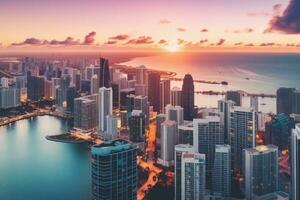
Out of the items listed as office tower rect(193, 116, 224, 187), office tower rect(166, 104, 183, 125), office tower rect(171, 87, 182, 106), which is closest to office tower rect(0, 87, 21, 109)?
office tower rect(171, 87, 182, 106)

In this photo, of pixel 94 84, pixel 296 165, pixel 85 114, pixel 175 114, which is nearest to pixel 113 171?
pixel 296 165

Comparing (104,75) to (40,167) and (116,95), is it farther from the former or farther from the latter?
(40,167)

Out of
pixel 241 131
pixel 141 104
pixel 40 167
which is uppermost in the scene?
pixel 141 104

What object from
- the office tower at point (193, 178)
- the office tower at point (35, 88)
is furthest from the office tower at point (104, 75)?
the office tower at point (193, 178)

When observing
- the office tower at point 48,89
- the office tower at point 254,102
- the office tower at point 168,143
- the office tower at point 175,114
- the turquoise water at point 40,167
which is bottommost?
the turquoise water at point 40,167

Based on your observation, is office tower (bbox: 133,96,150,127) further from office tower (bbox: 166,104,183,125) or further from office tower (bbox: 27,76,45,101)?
office tower (bbox: 27,76,45,101)

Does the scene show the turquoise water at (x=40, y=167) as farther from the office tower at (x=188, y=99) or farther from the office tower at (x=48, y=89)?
the office tower at (x=48, y=89)
